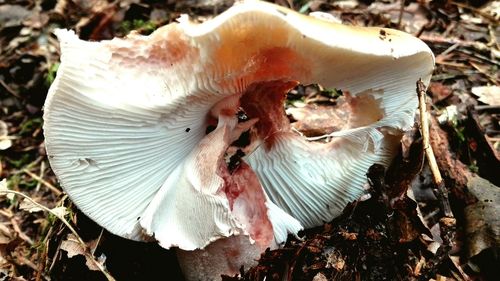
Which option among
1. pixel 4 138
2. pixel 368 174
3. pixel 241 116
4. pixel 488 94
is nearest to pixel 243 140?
pixel 241 116

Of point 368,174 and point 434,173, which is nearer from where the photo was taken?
point 434,173

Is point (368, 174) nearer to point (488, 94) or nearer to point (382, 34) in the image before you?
point (382, 34)

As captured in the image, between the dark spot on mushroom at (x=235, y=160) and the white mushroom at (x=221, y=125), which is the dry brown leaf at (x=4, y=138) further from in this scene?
the dark spot on mushroom at (x=235, y=160)

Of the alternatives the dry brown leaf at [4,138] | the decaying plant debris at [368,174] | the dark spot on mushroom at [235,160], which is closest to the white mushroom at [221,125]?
the dark spot on mushroom at [235,160]

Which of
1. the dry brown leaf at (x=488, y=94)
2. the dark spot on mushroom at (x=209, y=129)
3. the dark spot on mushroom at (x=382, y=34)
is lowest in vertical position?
the dry brown leaf at (x=488, y=94)

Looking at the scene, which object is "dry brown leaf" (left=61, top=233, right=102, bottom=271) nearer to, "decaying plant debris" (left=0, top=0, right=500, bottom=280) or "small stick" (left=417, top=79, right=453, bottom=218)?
"decaying plant debris" (left=0, top=0, right=500, bottom=280)

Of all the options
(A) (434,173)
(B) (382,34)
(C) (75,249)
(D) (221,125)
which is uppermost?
(B) (382,34)

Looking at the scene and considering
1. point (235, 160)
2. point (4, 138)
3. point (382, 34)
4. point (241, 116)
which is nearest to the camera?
point (382, 34)
